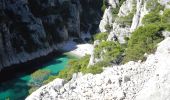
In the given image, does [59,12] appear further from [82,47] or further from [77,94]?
[77,94]

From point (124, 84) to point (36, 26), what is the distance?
81.8m

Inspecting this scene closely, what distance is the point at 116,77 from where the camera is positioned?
Result: 24.3 meters

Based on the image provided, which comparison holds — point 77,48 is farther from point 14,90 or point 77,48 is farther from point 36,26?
point 14,90

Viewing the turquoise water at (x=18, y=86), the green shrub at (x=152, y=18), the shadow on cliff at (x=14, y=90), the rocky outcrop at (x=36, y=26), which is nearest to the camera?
the green shrub at (x=152, y=18)

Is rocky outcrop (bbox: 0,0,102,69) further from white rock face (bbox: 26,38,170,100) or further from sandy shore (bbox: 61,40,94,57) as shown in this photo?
white rock face (bbox: 26,38,170,100)

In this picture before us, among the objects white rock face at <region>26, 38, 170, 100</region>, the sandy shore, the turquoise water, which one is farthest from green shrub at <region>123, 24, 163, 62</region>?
the sandy shore

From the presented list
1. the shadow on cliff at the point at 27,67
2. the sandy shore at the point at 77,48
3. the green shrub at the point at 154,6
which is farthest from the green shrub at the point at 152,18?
the sandy shore at the point at 77,48

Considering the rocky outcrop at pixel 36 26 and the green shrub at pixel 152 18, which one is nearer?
the green shrub at pixel 152 18

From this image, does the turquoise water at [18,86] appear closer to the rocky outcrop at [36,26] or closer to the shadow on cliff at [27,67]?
the shadow on cliff at [27,67]

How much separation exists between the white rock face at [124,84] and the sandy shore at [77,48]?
72104mm

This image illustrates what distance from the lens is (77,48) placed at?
347 ft

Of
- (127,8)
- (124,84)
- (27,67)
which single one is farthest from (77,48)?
(124,84)

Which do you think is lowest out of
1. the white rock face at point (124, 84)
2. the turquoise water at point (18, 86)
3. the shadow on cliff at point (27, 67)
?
the shadow on cliff at point (27, 67)

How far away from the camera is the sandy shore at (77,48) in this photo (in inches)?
3934
